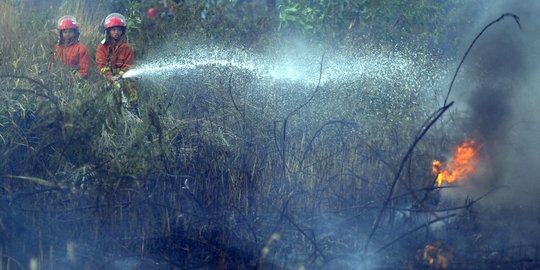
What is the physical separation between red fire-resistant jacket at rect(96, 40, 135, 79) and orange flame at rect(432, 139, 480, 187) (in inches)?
165

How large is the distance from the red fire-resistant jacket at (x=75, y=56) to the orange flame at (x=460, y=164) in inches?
183

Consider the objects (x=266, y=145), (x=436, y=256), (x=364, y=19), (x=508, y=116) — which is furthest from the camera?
(x=364, y=19)

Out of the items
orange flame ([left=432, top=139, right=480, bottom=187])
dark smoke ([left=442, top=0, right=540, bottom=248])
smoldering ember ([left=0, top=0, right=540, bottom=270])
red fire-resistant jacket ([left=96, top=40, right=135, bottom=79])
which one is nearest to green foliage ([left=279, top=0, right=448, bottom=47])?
smoldering ember ([left=0, top=0, right=540, bottom=270])

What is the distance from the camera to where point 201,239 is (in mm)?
6332

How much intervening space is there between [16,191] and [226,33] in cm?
613

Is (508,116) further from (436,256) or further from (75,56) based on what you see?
(75,56)

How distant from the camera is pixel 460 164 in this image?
8.06m

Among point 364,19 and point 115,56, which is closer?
point 115,56

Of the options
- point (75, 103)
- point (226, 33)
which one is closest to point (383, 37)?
point (226, 33)

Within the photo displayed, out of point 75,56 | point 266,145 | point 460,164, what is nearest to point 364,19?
point 75,56

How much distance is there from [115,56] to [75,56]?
65 centimetres

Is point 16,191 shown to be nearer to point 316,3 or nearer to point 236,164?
point 236,164

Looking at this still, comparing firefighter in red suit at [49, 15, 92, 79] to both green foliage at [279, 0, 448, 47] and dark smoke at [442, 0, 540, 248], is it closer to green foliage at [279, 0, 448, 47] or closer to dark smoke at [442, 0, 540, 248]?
green foliage at [279, 0, 448, 47]

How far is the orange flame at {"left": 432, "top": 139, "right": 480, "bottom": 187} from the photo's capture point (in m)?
7.98
